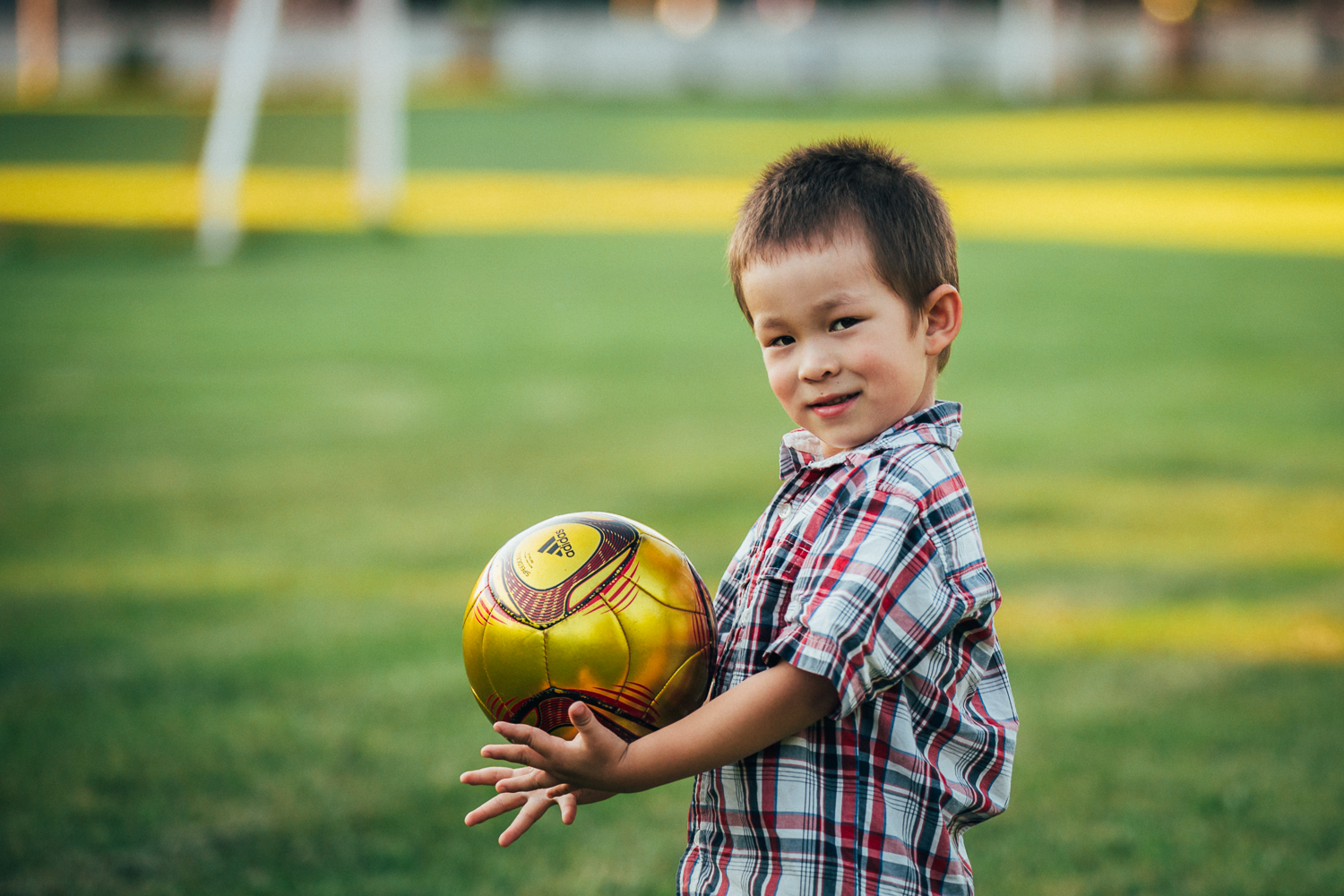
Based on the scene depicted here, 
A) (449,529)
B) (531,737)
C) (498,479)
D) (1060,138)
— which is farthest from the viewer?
(1060,138)

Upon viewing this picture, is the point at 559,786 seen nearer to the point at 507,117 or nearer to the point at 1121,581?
the point at 1121,581

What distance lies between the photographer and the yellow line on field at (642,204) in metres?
18.8

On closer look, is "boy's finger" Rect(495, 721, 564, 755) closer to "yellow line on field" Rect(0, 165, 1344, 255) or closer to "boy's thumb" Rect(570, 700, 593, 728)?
"boy's thumb" Rect(570, 700, 593, 728)

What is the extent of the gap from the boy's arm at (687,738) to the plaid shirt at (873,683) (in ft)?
0.18

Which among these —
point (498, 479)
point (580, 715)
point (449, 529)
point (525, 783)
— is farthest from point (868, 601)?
point (498, 479)

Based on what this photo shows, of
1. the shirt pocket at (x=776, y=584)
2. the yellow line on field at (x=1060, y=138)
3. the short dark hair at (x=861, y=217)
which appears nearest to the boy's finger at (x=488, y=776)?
the shirt pocket at (x=776, y=584)

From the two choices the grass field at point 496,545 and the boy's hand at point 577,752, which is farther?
the grass field at point 496,545

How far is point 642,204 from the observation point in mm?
22219

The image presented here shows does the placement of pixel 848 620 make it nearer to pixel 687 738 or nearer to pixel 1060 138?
pixel 687 738

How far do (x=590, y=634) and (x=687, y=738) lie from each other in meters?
0.33

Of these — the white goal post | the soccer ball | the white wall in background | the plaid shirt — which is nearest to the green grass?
the soccer ball

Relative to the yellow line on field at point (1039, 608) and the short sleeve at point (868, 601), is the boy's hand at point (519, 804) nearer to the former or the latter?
the short sleeve at point (868, 601)

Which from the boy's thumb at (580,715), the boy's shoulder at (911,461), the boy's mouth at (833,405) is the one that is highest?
the boy's mouth at (833,405)

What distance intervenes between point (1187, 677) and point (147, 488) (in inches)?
218
